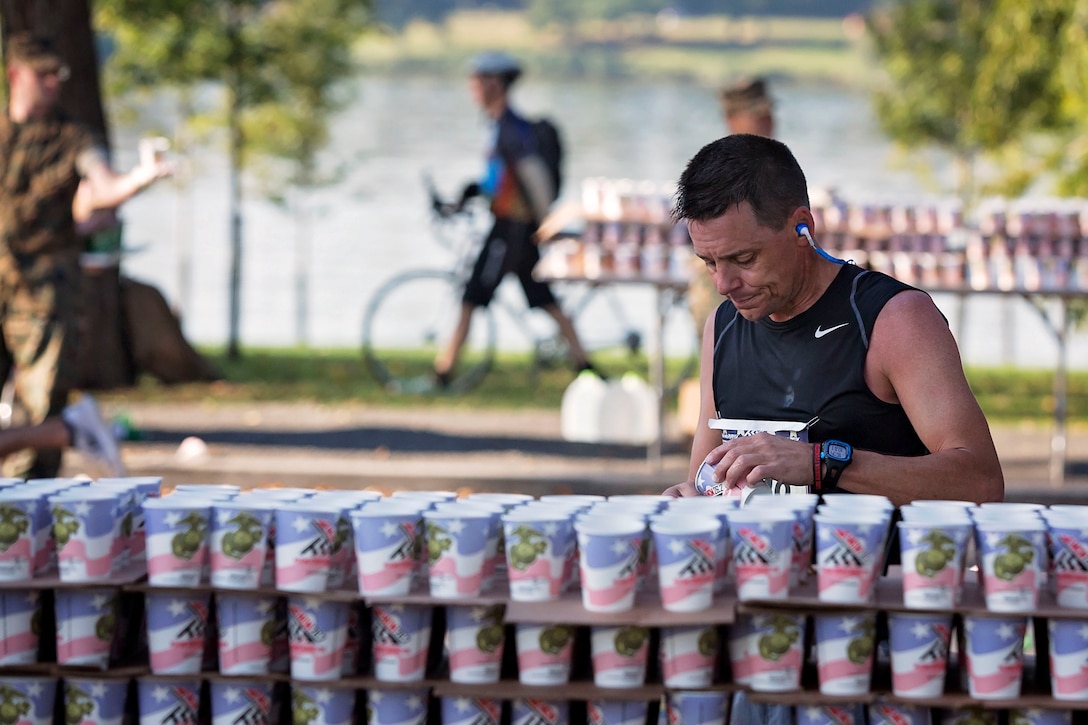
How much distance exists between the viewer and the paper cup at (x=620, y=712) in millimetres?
3172

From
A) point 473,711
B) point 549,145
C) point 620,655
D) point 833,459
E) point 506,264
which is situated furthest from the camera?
point 506,264

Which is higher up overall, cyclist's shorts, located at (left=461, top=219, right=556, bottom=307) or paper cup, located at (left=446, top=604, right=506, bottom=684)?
cyclist's shorts, located at (left=461, top=219, right=556, bottom=307)

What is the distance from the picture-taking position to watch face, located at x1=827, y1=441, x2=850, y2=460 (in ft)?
11.8

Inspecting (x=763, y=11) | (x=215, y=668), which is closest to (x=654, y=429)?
(x=215, y=668)

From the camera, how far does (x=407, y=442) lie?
409 inches

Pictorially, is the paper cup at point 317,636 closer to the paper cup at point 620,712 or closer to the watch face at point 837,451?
the paper cup at point 620,712

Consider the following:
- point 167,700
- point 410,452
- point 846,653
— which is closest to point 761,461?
point 846,653

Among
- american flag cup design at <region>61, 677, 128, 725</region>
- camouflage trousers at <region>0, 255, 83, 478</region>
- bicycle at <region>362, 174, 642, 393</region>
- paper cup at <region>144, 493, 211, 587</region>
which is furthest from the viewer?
bicycle at <region>362, 174, 642, 393</region>

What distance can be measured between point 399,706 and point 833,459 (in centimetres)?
113

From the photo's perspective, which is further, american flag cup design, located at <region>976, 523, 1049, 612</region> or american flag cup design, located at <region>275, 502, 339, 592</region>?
american flag cup design, located at <region>275, 502, 339, 592</region>

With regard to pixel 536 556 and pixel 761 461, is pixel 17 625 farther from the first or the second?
pixel 761 461

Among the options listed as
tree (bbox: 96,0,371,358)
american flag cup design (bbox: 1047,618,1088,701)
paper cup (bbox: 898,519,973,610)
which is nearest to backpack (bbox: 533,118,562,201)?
tree (bbox: 96,0,371,358)

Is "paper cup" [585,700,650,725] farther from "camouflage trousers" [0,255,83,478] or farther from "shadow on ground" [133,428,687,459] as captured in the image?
"shadow on ground" [133,428,687,459]

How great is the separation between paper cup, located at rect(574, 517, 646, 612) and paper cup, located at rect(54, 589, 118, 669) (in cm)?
103
